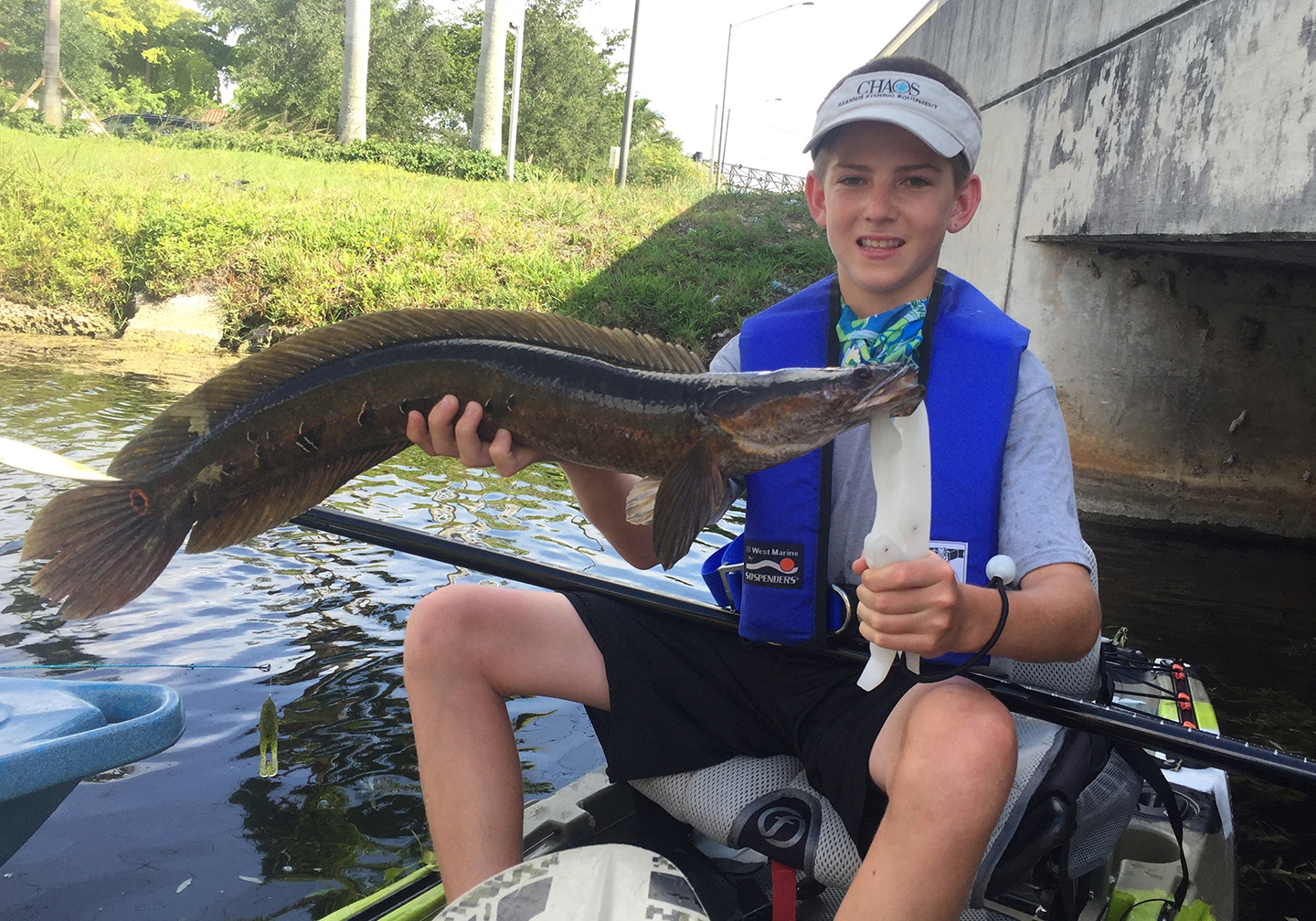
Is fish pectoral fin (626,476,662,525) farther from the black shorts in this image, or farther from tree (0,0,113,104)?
tree (0,0,113,104)

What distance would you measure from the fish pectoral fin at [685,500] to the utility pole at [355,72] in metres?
25.4

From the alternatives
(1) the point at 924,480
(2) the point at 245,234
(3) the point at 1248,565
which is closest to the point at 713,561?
(1) the point at 924,480

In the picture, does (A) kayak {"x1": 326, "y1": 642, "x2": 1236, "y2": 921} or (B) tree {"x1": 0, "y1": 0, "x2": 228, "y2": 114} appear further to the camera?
(B) tree {"x1": 0, "y1": 0, "x2": 228, "y2": 114}

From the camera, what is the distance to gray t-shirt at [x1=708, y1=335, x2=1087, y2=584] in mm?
1846

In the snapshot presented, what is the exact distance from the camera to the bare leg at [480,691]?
190 cm

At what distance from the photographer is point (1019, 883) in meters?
1.92

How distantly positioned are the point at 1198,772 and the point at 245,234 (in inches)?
553

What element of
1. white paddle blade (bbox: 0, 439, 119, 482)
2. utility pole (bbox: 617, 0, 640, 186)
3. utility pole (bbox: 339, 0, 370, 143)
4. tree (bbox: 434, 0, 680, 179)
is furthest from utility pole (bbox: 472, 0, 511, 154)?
white paddle blade (bbox: 0, 439, 119, 482)

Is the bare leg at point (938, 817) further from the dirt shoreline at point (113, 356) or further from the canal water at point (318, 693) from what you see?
the dirt shoreline at point (113, 356)

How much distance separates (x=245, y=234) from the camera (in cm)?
1381

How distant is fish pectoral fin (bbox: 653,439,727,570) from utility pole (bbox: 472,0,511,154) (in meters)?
24.1

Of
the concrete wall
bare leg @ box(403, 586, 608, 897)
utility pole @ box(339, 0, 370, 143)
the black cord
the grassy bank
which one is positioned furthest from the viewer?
utility pole @ box(339, 0, 370, 143)

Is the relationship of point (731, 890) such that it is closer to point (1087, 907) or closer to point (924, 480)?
point (1087, 907)

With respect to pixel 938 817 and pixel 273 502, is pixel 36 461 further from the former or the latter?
pixel 938 817
